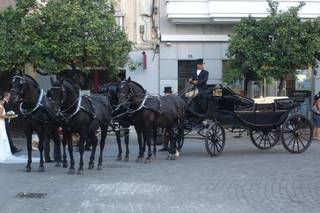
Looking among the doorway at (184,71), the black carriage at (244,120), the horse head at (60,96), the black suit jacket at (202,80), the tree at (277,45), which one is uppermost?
the tree at (277,45)

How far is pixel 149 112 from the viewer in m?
15.3

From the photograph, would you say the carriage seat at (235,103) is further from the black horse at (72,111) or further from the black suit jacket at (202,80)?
the black horse at (72,111)

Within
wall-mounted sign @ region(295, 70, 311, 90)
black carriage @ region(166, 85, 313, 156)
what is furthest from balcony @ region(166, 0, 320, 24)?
black carriage @ region(166, 85, 313, 156)

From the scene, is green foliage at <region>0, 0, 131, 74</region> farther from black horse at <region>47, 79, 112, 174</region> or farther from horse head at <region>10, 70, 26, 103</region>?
horse head at <region>10, 70, 26, 103</region>

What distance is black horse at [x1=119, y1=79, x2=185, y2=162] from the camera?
1502cm

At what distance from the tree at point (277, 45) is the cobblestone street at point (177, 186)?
687 centimetres

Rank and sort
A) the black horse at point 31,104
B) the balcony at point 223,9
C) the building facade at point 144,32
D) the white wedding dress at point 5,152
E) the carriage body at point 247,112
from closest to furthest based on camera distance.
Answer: the black horse at point 31,104 → the white wedding dress at point 5,152 → the carriage body at point 247,112 → the balcony at point 223,9 → the building facade at point 144,32

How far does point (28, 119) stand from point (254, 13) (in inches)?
583

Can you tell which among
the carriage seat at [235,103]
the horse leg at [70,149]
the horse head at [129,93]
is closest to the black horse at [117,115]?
the horse head at [129,93]

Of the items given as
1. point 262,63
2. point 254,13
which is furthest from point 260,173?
point 254,13

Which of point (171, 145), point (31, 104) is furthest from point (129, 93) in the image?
point (31, 104)

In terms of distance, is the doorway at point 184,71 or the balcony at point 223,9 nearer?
the balcony at point 223,9

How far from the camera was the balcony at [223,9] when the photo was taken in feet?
84.3

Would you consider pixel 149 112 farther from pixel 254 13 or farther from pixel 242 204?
pixel 254 13
